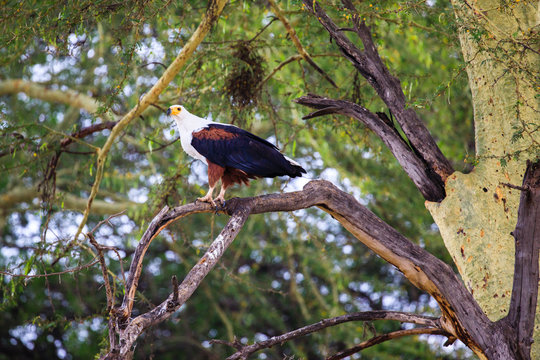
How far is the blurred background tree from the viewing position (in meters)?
5.26

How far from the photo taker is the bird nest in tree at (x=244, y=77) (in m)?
5.63

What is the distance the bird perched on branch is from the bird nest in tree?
0.91 meters

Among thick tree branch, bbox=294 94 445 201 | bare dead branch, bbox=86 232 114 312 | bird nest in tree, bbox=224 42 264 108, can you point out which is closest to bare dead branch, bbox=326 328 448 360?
thick tree branch, bbox=294 94 445 201

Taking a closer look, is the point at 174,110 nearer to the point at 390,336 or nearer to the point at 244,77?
the point at 244,77

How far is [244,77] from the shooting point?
564 centimetres

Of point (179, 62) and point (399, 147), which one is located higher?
point (179, 62)

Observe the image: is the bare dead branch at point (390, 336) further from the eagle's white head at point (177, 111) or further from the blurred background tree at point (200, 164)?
the eagle's white head at point (177, 111)

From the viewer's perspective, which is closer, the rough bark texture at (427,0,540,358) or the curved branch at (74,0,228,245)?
the rough bark texture at (427,0,540,358)

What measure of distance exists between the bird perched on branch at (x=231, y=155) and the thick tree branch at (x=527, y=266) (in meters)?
1.50

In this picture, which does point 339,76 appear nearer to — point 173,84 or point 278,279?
point 173,84

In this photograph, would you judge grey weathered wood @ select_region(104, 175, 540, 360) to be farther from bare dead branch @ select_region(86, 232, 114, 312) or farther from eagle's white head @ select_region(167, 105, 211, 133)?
eagle's white head @ select_region(167, 105, 211, 133)

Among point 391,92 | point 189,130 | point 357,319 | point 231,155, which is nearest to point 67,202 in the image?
point 189,130

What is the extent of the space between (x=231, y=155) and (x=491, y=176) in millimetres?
1832

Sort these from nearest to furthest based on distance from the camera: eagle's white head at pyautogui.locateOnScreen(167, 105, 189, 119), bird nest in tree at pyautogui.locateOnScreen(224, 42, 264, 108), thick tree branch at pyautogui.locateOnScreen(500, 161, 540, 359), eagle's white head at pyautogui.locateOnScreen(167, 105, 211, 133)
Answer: thick tree branch at pyautogui.locateOnScreen(500, 161, 540, 359) < eagle's white head at pyautogui.locateOnScreen(167, 105, 211, 133) < eagle's white head at pyautogui.locateOnScreen(167, 105, 189, 119) < bird nest in tree at pyautogui.locateOnScreen(224, 42, 264, 108)
